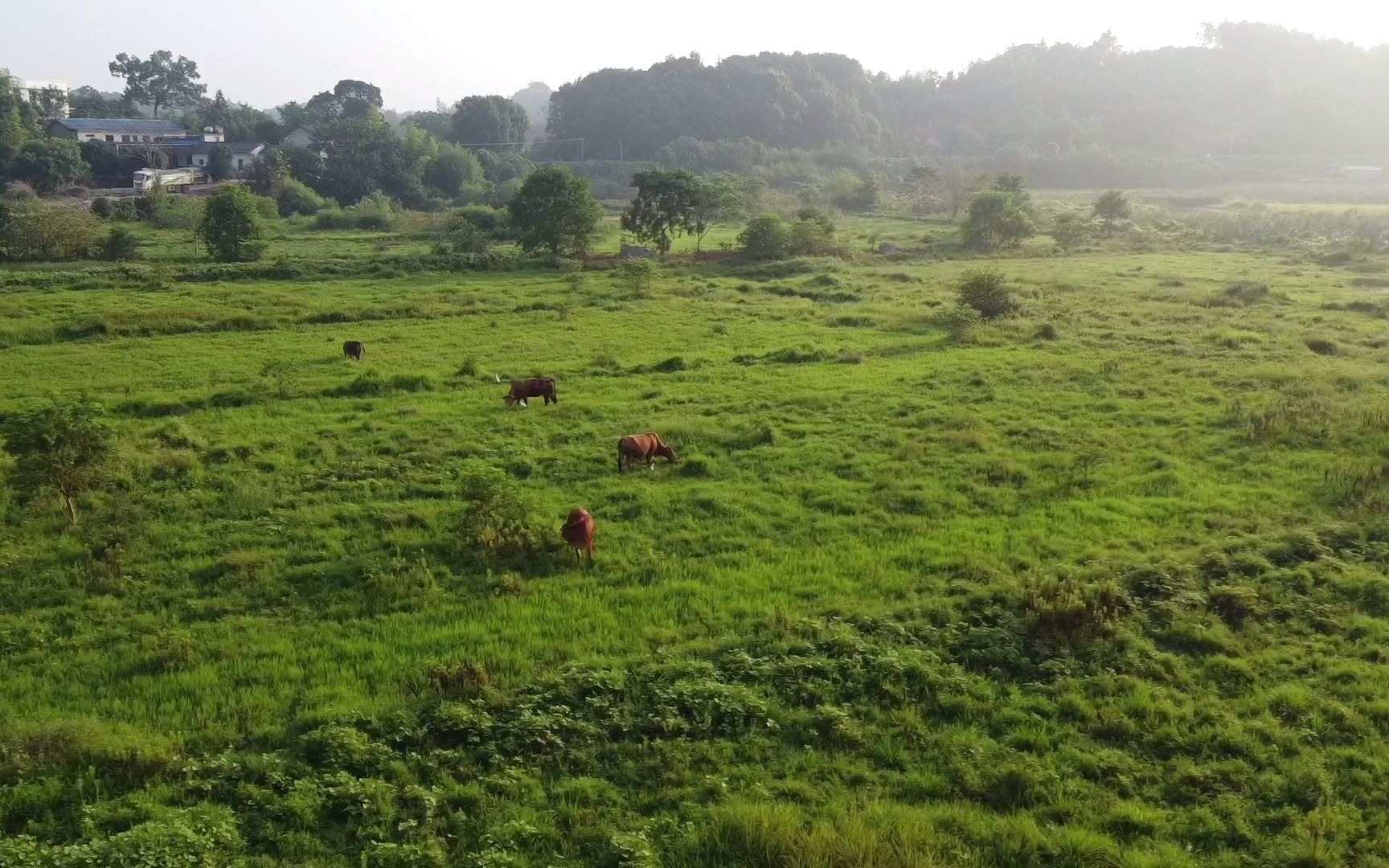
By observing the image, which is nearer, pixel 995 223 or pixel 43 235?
pixel 43 235

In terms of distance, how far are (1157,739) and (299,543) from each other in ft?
34.6

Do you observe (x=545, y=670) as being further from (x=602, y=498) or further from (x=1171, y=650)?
(x=1171, y=650)

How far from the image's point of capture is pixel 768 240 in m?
45.5

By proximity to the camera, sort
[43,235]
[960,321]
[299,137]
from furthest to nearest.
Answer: [299,137] → [43,235] → [960,321]

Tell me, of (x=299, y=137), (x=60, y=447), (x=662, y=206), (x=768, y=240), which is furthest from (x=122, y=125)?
(x=60, y=447)

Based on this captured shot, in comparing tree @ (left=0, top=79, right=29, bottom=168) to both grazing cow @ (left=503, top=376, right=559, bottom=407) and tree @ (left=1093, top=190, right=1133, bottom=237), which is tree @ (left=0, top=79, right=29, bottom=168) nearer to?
grazing cow @ (left=503, top=376, right=559, bottom=407)

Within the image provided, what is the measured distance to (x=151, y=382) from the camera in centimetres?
2058

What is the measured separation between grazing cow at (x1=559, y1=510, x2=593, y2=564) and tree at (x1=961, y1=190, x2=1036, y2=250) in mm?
46350

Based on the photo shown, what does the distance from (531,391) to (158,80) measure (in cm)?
13029

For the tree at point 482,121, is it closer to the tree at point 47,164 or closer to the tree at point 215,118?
the tree at point 215,118

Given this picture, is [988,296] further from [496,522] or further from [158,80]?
[158,80]

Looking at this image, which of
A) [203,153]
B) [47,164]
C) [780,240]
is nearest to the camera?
[780,240]

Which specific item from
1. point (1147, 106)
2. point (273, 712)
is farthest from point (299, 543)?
point (1147, 106)

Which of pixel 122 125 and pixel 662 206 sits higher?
pixel 122 125
